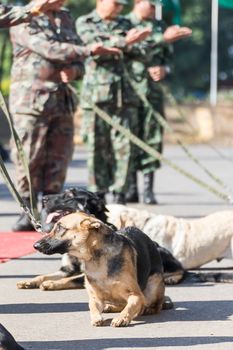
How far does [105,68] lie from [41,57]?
196 centimetres

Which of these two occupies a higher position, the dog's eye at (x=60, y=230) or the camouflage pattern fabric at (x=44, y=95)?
the dog's eye at (x=60, y=230)

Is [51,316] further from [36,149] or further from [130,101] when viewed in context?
[130,101]

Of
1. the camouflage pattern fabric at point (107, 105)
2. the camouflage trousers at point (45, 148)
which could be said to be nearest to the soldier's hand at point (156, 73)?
the camouflage pattern fabric at point (107, 105)

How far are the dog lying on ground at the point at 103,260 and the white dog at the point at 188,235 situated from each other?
176 cm

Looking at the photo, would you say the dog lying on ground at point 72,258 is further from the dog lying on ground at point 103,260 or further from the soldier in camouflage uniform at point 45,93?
the soldier in camouflage uniform at point 45,93

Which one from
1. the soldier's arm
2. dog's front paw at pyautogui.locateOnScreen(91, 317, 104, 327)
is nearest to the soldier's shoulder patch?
the soldier's arm

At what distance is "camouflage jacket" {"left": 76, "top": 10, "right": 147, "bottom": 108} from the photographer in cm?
1188

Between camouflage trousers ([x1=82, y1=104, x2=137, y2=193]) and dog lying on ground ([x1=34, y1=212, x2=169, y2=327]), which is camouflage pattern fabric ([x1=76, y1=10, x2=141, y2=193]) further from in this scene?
dog lying on ground ([x1=34, y1=212, x2=169, y2=327])

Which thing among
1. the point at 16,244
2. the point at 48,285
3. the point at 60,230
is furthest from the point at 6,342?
the point at 16,244

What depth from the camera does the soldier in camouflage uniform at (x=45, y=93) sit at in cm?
1016

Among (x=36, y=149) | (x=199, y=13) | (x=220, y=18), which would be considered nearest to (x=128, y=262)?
(x=36, y=149)

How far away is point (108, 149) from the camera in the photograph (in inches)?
486

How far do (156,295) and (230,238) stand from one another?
70.7 inches

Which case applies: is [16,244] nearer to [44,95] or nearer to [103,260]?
[44,95]
